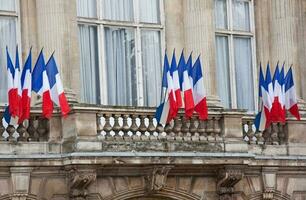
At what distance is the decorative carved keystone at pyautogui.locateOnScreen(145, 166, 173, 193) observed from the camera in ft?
96.0

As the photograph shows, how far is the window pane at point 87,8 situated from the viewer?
30.5m

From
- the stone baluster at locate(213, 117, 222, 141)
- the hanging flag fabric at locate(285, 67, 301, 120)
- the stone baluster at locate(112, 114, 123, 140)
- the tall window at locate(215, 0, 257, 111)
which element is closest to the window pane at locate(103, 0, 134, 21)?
the tall window at locate(215, 0, 257, 111)

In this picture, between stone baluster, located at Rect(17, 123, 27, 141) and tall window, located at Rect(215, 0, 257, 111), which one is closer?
stone baluster, located at Rect(17, 123, 27, 141)

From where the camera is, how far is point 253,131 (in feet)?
Answer: 104

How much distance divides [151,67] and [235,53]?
2.60m

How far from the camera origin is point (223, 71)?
32844 mm

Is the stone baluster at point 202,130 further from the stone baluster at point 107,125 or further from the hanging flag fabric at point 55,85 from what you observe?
the hanging flag fabric at point 55,85

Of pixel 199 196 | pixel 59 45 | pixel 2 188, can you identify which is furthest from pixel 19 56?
pixel 199 196

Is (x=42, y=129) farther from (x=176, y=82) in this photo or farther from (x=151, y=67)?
(x=151, y=67)

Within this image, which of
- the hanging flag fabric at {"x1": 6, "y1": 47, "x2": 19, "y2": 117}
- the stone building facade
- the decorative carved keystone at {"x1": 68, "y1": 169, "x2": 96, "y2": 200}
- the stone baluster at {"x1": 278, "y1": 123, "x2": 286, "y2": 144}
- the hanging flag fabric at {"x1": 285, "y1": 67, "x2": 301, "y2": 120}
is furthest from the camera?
the stone baluster at {"x1": 278, "y1": 123, "x2": 286, "y2": 144}

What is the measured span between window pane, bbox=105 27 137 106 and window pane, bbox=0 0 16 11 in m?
2.49

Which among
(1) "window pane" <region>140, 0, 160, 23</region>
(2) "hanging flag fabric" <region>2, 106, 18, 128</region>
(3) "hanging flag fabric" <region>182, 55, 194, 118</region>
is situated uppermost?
(1) "window pane" <region>140, 0, 160, 23</region>

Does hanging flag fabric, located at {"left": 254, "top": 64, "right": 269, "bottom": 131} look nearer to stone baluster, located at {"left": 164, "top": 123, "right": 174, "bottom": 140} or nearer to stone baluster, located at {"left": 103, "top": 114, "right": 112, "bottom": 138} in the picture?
stone baluster, located at {"left": 164, "top": 123, "right": 174, "bottom": 140}

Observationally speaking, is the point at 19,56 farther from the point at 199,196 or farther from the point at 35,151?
the point at 199,196
